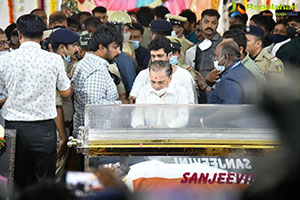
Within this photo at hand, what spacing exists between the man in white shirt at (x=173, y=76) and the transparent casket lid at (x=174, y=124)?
3.97ft

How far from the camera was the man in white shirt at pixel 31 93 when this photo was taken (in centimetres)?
421

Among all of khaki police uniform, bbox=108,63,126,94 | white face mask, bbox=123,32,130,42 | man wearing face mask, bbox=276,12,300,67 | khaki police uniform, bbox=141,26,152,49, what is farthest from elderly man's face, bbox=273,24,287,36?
khaki police uniform, bbox=108,63,126,94

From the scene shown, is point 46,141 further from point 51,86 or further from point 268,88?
point 268,88

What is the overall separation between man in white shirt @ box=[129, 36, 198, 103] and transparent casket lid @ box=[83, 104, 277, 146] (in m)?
1.21

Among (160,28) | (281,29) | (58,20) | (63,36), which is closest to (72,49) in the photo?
(63,36)

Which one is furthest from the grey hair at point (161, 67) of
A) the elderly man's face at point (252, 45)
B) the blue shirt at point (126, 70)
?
the elderly man's face at point (252, 45)

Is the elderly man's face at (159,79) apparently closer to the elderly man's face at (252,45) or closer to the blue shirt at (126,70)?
the blue shirt at (126,70)

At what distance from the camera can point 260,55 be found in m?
5.57

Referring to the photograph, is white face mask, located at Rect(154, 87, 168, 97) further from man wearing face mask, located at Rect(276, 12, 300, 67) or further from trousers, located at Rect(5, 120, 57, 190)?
man wearing face mask, located at Rect(276, 12, 300, 67)

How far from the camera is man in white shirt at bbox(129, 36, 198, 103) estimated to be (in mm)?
5086

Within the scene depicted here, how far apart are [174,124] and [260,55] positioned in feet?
7.86

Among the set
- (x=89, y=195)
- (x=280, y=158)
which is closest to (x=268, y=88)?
(x=280, y=158)

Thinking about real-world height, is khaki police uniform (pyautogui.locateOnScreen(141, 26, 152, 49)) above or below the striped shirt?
below

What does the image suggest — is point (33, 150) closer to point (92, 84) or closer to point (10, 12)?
point (92, 84)
